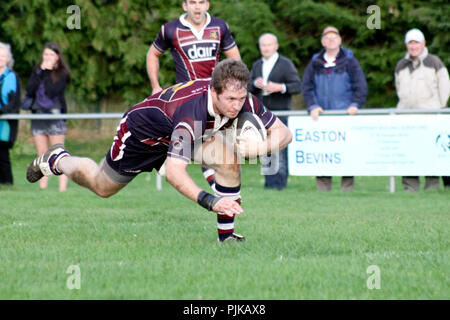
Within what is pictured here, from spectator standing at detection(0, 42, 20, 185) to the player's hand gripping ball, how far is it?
23.0 feet

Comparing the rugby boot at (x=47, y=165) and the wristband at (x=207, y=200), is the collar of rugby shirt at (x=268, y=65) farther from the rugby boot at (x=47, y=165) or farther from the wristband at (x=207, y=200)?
the wristband at (x=207, y=200)

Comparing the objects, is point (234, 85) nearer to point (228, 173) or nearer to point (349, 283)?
point (228, 173)

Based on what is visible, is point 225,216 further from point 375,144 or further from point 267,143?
point 375,144

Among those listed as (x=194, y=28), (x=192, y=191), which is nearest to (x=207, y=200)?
(x=192, y=191)

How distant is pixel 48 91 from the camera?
40.0 feet

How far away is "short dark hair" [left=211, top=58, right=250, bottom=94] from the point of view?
18.1 feet

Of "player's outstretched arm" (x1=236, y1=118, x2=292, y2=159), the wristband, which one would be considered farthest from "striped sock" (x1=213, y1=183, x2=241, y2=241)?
the wristband

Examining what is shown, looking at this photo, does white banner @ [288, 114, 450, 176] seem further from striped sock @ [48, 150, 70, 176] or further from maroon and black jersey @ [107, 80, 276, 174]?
maroon and black jersey @ [107, 80, 276, 174]

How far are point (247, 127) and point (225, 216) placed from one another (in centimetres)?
83

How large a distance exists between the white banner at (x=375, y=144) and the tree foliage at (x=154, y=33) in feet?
23.7

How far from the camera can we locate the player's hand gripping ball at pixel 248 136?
235 inches

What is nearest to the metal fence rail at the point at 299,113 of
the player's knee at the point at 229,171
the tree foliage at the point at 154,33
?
the player's knee at the point at 229,171
